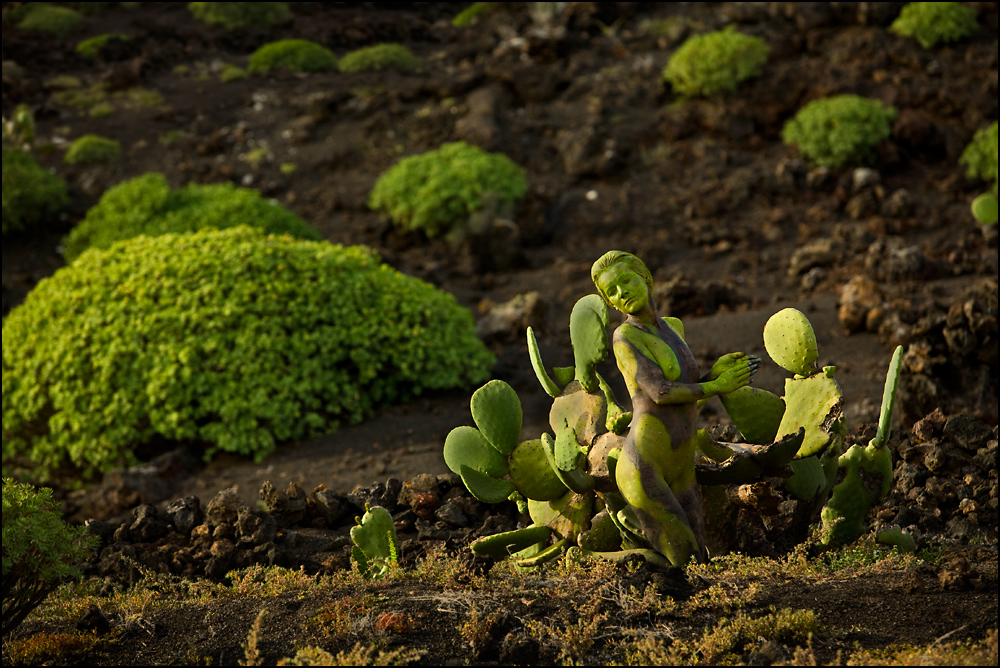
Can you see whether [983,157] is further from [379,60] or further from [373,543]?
[373,543]

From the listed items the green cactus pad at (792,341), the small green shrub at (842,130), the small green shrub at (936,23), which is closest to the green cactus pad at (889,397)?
the green cactus pad at (792,341)

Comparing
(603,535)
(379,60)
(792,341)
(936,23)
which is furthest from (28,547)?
(379,60)

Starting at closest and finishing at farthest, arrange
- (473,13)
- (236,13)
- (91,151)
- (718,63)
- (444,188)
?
(444,188) < (718,63) < (91,151) < (236,13) < (473,13)

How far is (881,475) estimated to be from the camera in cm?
413

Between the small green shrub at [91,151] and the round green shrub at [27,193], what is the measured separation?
123 centimetres

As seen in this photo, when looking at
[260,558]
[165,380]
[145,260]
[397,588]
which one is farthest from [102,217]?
[397,588]

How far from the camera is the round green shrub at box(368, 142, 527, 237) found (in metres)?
12.9

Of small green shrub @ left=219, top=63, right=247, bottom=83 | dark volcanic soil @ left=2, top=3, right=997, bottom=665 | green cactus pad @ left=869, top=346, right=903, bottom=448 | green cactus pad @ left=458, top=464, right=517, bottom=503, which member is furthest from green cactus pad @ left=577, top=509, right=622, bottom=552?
small green shrub @ left=219, top=63, right=247, bottom=83

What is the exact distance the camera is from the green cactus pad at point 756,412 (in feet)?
12.8

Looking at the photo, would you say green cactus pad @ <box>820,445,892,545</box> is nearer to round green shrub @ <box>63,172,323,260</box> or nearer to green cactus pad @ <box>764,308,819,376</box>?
green cactus pad @ <box>764,308,819,376</box>

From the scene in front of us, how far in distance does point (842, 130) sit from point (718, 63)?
269 cm

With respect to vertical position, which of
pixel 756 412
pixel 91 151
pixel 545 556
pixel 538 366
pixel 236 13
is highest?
pixel 236 13

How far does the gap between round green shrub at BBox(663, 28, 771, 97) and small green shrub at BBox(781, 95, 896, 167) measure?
5.45 ft

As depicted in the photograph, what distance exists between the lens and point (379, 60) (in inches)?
741
